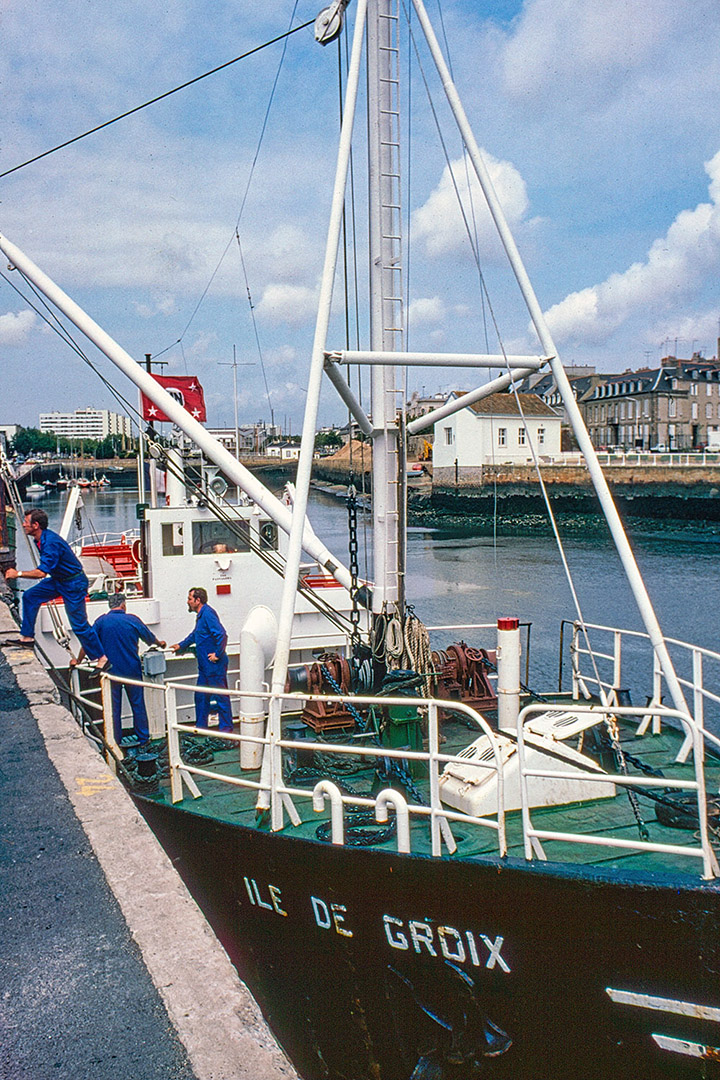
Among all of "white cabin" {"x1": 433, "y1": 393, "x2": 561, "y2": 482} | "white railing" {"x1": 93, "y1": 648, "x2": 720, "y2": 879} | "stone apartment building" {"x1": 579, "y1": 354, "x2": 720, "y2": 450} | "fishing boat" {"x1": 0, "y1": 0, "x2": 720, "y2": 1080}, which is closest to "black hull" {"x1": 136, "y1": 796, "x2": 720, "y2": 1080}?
"fishing boat" {"x1": 0, "y1": 0, "x2": 720, "y2": 1080}

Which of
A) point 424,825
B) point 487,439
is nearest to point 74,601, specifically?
point 424,825

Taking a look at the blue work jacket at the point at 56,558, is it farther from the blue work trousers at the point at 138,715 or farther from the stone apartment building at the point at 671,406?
the stone apartment building at the point at 671,406

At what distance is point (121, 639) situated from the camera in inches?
336

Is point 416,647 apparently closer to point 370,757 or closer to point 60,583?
point 370,757

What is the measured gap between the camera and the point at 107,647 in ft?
28.1

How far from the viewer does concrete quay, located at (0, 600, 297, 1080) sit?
117 inches

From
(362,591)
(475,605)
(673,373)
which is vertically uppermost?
(673,373)

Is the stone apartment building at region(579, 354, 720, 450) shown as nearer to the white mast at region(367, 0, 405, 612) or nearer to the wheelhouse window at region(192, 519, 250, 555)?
the wheelhouse window at region(192, 519, 250, 555)

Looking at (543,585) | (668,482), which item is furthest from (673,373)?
(543,585)

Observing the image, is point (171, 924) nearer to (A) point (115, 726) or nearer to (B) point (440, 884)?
(B) point (440, 884)

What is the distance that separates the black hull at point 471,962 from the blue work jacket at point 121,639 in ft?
8.78

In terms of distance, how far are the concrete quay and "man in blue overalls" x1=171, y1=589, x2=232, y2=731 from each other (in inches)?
119

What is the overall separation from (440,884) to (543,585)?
29.5 meters

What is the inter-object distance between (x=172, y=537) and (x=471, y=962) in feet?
31.9
